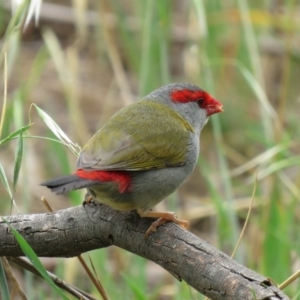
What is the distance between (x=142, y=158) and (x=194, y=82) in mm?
3164

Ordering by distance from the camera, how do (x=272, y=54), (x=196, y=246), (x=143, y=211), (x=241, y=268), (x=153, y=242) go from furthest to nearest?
(x=272, y=54), (x=143, y=211), (x=153, y=242), (x=196, y=246), (x=241, y=268)

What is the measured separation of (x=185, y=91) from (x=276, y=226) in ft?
2.98

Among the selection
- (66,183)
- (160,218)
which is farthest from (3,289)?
(160,218)

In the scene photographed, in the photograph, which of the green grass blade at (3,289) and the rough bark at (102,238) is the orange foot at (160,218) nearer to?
the rough bark at (102,238)

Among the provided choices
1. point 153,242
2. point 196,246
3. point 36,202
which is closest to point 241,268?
point 196,246

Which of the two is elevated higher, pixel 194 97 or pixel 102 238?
pixel 194 97

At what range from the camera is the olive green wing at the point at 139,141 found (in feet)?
9.31

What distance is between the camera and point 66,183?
2461 millimetres

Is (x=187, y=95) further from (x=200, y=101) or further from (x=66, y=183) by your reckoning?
(x=66, y=183)

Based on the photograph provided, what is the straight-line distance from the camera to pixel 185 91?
Result: 146 inches

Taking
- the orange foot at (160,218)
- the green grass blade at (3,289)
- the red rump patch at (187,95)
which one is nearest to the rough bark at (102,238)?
the orange foot at (160,218)

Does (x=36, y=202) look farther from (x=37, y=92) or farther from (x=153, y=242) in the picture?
(x=153, y=242)

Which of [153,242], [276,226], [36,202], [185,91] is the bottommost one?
[36,202]

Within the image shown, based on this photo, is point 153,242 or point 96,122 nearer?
point 153,242
